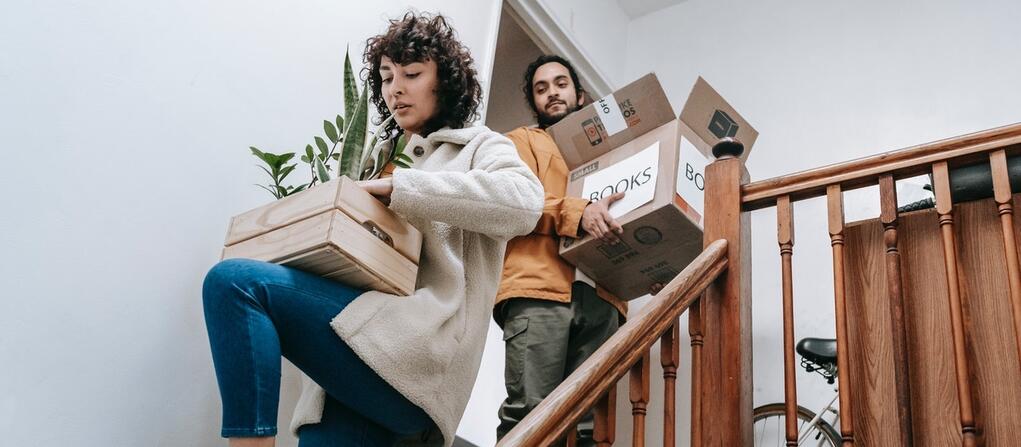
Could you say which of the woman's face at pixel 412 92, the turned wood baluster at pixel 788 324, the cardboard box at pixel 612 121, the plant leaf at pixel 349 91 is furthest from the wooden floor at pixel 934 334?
the plant leaf at pixel 349 91

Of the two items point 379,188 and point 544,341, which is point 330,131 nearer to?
point 379,188

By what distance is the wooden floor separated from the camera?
5.03 feet

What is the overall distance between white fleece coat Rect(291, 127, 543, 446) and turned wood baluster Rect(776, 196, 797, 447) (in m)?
0.51

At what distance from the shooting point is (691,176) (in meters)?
2.35

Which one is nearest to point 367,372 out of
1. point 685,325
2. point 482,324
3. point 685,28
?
point 482,324

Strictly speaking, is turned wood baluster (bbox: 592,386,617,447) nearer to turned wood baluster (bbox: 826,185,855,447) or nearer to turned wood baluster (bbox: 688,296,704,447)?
turned wood baluster (bbox: 688,296,704,447)

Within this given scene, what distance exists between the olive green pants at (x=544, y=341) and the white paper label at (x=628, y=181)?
251 millimetres

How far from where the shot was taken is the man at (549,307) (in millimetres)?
2189

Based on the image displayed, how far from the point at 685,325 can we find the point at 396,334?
2.09 m

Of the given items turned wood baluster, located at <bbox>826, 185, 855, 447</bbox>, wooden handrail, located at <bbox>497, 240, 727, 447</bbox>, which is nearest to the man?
wooden handrail, located at <bbox>497, 240, 727, 447</bbox>

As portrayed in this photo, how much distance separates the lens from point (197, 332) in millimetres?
1954

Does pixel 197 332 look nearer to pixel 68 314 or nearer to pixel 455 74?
pixel 68 314

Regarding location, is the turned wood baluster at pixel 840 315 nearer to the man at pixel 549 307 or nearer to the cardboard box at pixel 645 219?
the cardboard box at pixel 645 219

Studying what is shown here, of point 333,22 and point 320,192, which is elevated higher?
point 333,22
